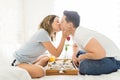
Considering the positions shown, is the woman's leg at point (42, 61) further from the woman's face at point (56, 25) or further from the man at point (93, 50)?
the man at point (93, 50)

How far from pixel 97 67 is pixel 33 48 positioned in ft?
2.09

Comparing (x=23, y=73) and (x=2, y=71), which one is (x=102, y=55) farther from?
(x=2, y=71)

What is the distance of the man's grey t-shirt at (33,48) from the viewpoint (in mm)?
2168

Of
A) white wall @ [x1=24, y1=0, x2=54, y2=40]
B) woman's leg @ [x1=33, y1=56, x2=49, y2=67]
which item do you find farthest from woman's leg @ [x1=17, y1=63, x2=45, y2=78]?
white wall @ [x1=24, y1=0, x2=54, y2=40]

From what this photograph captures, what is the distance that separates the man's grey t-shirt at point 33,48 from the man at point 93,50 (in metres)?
0.22

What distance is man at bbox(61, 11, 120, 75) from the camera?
196 centimetres

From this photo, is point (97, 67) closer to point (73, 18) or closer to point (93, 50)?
point (93, 50)

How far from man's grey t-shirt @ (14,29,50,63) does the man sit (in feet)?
0.74

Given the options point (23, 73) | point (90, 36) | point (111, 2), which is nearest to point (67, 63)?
point (90, 36)

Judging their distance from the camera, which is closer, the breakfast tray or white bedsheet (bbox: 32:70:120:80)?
white bedsheet (bbox: 32:70:120:80)

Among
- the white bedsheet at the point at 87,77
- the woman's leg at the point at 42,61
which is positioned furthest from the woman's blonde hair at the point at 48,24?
the white bedsheet at the point at 87,77

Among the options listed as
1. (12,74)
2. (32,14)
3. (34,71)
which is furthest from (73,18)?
(32,14)

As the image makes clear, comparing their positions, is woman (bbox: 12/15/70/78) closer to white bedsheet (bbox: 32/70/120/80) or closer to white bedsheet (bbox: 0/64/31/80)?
white bedsheet (bbox: 32/70/120/80)

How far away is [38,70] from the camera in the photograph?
6.46 ft
